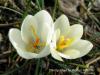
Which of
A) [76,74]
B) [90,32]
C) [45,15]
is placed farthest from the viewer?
[90,32]

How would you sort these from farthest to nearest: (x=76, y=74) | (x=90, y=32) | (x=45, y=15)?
(x=90, y=32) < (x=76, y=74) < (x=45, y=15)

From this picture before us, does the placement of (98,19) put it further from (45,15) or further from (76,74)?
(45,15)

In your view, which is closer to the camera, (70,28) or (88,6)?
(70,28)

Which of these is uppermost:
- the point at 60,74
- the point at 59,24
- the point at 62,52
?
the point at 59,24

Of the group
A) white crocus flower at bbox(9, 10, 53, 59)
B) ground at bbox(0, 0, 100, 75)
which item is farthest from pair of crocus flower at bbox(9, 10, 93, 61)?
ground at bbox(0, 0, 100, 75)

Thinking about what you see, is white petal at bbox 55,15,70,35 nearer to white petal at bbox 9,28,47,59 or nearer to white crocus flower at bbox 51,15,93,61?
white crocus flower at bbox 51,15,93,61

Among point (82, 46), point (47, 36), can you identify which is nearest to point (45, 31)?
point (47, 36)

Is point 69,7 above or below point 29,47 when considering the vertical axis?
above

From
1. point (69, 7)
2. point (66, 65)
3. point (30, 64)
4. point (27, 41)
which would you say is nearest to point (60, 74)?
point (66, 65)
